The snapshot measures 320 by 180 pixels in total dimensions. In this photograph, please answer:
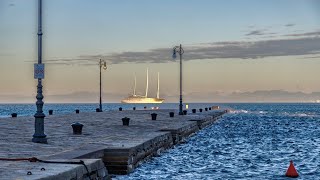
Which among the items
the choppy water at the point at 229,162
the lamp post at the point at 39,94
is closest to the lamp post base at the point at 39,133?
the lamp post at the point at 39,94

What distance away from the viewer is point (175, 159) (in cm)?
2925

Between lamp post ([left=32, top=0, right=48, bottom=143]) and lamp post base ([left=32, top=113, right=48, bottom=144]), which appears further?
lamp post base ([left=32, top=113, right=48, bottom=144])

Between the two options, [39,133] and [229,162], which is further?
[229,162]

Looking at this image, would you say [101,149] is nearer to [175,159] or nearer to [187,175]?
[187,175]

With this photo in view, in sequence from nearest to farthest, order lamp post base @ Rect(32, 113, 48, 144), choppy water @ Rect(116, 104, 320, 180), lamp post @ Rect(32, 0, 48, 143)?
choppy water @ Rect(116, 104, 320, 180) → lamp post @ Rect(32, 0, 48, 143) → lamp post base @ Rect(32, 113, 48, 144)

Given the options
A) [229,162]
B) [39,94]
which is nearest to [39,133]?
[39,94]

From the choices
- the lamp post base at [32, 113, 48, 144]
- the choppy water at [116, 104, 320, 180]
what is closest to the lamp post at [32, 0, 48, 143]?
the lamp post base at [32, 113, 48, 144]

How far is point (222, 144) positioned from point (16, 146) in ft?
71.6

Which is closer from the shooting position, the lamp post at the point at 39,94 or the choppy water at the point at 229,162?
the choppy water at the point at 229,162

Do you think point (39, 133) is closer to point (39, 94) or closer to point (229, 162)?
point (39, 94)

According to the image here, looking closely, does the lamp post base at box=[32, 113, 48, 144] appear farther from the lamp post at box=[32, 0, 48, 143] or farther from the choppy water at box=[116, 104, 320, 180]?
the choppy water at box=[116, 104, 320, 180]

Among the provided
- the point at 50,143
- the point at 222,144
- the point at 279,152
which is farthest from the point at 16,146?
the point at 222,144

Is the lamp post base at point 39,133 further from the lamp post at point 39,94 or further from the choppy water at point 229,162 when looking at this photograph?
the choppy water at point 229,162

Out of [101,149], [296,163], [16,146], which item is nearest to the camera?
[101,149]
